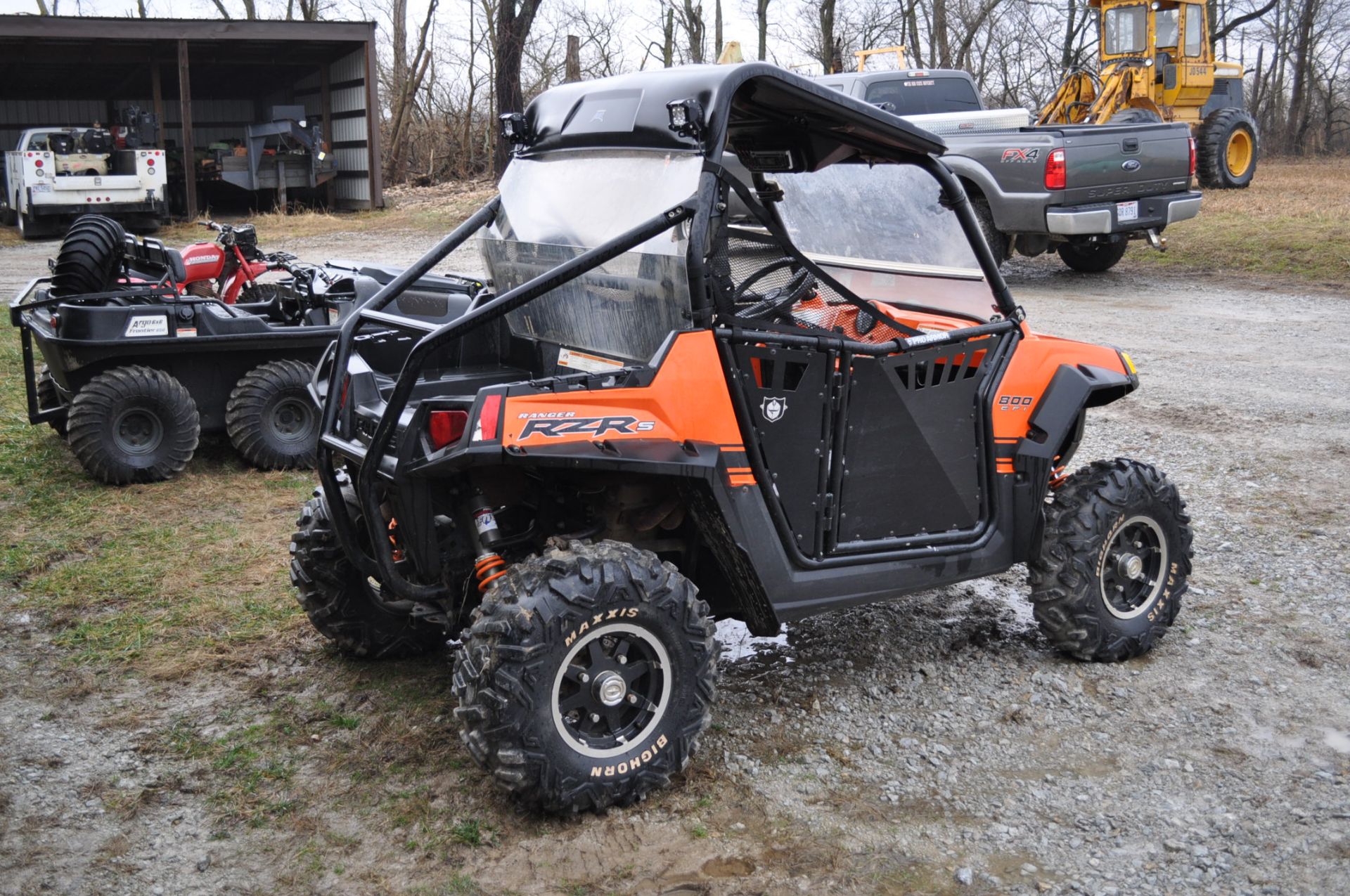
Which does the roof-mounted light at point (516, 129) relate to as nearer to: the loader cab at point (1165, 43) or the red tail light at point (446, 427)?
the red tail light at point (446, 427)

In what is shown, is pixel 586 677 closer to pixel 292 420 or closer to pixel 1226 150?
pixel 292 420

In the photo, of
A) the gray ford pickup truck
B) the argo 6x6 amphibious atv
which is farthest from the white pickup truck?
the argo 6x6 amphibious atv

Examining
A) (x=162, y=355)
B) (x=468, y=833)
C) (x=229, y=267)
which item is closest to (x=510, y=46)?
(x=229, y=267)

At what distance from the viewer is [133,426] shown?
7457mm

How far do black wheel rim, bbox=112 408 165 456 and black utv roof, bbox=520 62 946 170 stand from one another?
13.2ft

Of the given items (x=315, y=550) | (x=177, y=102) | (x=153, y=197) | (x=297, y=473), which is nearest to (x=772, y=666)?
(x=315, y=550)

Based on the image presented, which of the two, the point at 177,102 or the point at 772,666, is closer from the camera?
the point at 772,666

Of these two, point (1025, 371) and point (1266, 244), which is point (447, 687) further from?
point (1266, 244)

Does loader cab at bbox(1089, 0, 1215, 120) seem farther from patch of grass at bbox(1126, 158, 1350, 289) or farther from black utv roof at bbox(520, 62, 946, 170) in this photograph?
black utv roof at bbox(520, 62, 946, 170)

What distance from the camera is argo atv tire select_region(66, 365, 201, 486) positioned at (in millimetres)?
7215

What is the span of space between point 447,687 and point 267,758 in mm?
723

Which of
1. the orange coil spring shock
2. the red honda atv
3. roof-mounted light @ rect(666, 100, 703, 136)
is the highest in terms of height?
roof-mounted light @ rect(666, 100, 703, 136)

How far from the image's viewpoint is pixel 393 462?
3.66 metres

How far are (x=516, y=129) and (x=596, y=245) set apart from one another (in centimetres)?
73
